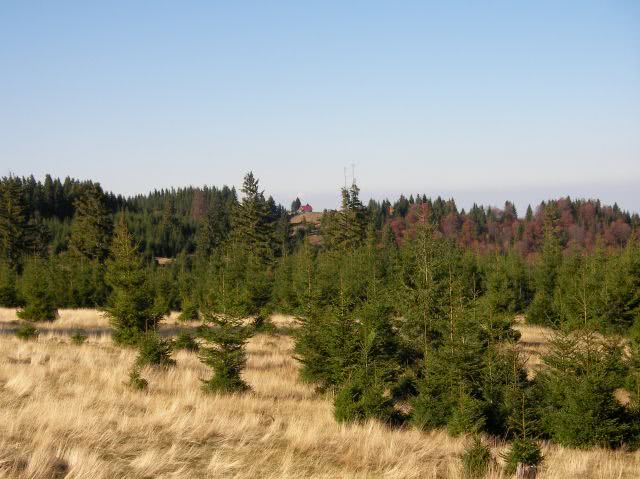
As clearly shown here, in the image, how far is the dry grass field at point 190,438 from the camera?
645cm

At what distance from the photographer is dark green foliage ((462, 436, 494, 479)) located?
22.8 ft

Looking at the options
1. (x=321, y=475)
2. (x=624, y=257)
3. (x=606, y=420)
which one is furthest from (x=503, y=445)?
(x=624, y=257)

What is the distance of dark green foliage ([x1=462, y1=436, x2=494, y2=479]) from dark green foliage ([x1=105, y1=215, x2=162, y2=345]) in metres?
12.7

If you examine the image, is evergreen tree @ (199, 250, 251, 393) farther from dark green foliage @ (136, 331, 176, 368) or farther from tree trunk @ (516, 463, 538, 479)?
tree trunk @ (516, 463, 538, 479)

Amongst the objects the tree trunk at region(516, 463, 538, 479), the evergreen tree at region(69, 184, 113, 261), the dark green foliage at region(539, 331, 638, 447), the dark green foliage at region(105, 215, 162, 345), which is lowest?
the dark green foliage at region(539, 331, 638, 447)

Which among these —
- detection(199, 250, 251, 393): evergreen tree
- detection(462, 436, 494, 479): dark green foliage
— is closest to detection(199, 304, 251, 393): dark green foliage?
detection(199, 250, 251, 393): evergreen tree

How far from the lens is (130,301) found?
18016 mm

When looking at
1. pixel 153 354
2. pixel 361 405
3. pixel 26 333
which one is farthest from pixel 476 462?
pixel 26 333

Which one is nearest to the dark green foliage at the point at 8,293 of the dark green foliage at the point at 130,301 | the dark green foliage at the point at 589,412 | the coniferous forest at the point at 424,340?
the coniferous forest at the point at 424,340

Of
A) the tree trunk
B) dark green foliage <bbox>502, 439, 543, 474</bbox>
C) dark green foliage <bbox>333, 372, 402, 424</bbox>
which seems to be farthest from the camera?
dark green foliage <bbox>333, 372, 402, 424</bbox>

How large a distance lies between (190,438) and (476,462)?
3662mm

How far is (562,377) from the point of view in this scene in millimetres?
12227

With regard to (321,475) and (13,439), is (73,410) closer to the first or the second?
(13,439)

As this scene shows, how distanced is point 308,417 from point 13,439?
4693mm
